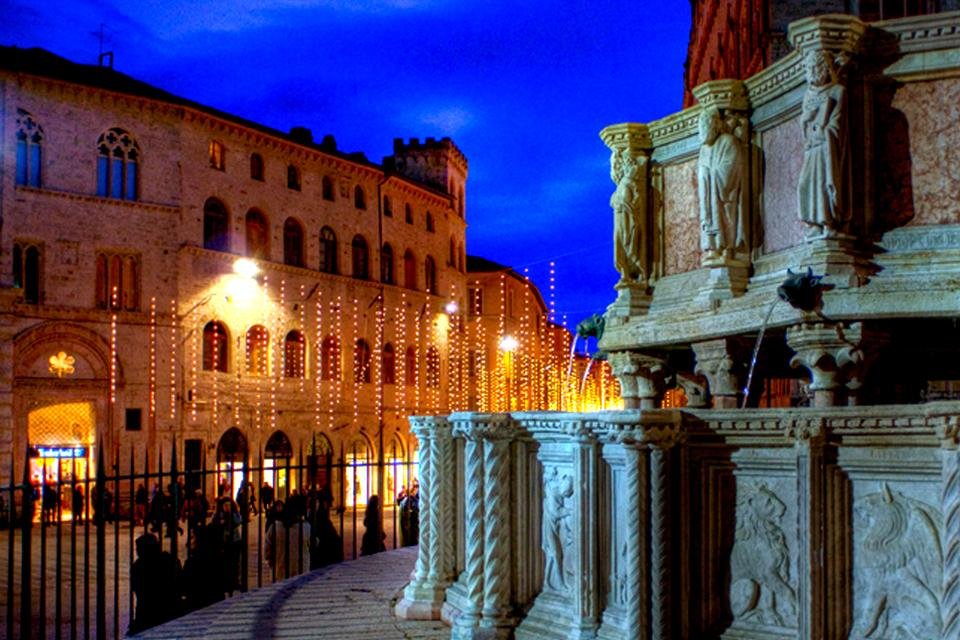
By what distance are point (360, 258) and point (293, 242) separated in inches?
143

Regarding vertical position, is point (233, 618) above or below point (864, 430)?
below

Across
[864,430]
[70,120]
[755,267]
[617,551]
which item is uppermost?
[70,120]

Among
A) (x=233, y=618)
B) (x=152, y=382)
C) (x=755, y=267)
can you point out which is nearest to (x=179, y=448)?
(x=152, y=382)

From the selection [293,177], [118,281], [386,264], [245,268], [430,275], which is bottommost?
[118,281]

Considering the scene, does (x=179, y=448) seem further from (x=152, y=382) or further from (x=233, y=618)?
(x=233, y=618)

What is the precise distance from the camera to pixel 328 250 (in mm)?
40375

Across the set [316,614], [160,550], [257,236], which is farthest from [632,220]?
[257,236]

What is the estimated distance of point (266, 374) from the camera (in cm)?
3650

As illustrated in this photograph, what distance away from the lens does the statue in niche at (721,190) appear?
713cm

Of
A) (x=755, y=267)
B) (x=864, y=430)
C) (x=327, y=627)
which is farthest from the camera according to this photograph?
(x=327, y=627)

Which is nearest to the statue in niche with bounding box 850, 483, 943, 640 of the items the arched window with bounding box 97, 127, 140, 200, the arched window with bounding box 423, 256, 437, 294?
the arched window with bounding box 97, 127, 140, 200

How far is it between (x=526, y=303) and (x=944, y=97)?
5112 cm

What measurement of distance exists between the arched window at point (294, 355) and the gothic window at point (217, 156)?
6.33 m

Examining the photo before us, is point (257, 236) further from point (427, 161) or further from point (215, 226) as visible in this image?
point (427, 161)
